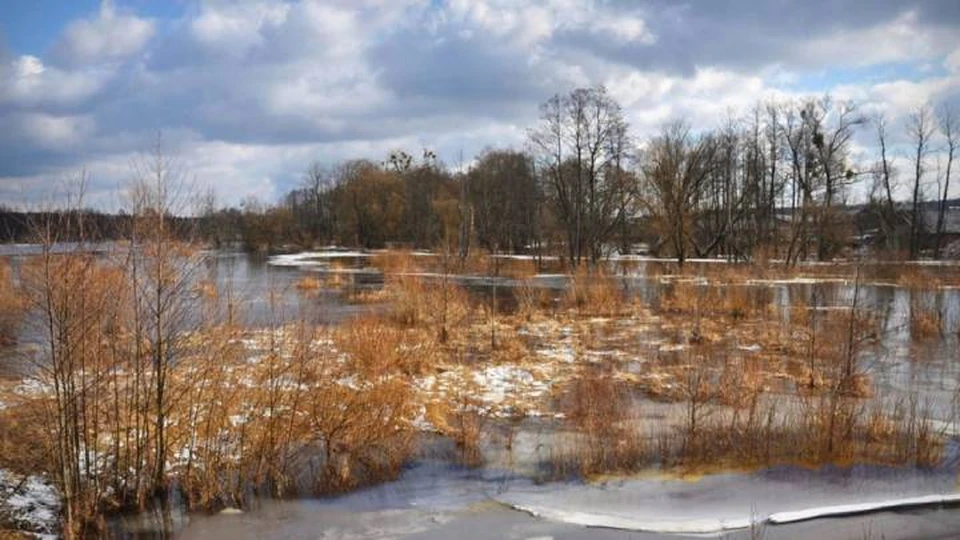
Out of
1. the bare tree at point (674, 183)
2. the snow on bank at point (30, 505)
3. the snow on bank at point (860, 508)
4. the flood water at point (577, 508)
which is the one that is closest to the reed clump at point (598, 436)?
the flood water at point (577, 508)

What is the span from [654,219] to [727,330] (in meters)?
32.0

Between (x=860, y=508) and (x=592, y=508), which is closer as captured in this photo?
(x=860, y=508)

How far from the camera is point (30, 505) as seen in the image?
7082 millimetres

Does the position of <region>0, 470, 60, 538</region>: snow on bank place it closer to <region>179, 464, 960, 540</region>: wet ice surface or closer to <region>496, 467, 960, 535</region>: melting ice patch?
<region>179, 464, 960, 540</region>: wet ice surface

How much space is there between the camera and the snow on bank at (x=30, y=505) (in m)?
6.69

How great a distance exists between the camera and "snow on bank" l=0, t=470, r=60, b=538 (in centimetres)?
669

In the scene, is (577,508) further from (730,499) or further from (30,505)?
(30,505)

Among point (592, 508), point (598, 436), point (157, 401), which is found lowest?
point (592, 508)

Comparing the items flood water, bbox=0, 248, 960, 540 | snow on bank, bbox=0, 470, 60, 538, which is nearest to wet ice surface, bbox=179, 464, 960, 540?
flood water, bbox=0, 248, 960, 540

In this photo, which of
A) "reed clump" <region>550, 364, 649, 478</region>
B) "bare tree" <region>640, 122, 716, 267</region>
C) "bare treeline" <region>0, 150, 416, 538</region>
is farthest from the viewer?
"bare tree" <region>640, 122, 716, 267</region>

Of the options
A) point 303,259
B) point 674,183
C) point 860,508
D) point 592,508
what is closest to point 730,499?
point 860,508

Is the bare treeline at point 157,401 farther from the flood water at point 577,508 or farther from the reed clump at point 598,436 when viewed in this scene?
the reed clump at point 598,436

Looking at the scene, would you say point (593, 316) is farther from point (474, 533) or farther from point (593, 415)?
point (474, 533)

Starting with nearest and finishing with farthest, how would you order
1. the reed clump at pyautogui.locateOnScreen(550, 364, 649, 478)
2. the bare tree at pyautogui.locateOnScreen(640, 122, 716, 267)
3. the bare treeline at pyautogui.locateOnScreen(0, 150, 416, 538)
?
the bare treeline at pyautogui.locateOnScreen(0, 150, 416, 538) < the reed clump at pyautogui.locateOnScreen(550, 364, 649, 478) < the bare tree at pyautogui.locateOnScreen(640, 122, 716, 267)
